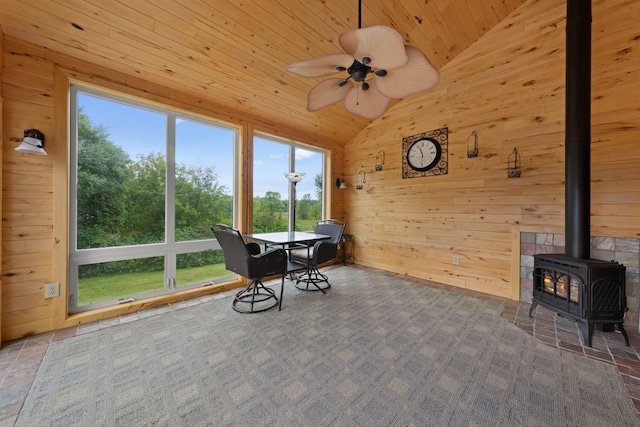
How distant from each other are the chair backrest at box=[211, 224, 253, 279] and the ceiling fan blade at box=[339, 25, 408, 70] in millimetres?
1815

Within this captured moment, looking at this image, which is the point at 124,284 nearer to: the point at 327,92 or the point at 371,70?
the point at 327,92

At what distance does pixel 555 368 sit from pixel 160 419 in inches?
102

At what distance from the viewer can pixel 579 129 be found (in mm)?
2240

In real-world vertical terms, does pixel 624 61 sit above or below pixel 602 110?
above

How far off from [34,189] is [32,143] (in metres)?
0.42

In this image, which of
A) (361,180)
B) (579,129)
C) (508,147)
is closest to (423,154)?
(508,147)

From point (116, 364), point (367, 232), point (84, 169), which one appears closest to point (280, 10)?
point (84, 169)

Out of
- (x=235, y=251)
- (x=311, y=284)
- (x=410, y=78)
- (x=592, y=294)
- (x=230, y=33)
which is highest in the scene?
(x=230, y=33)

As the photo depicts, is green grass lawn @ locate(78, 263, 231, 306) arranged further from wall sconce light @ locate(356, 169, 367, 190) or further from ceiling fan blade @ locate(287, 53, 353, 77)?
wall sconce light @ locate(356, 169, 367, 190)

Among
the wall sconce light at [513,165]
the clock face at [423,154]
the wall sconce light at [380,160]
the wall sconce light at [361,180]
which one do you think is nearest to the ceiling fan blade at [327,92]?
the clock face at [423,154]

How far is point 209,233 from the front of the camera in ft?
10.9

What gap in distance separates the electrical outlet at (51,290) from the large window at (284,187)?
212 cm

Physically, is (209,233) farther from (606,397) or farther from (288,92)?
(606,397)

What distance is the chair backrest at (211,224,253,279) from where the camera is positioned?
2.44 metres
